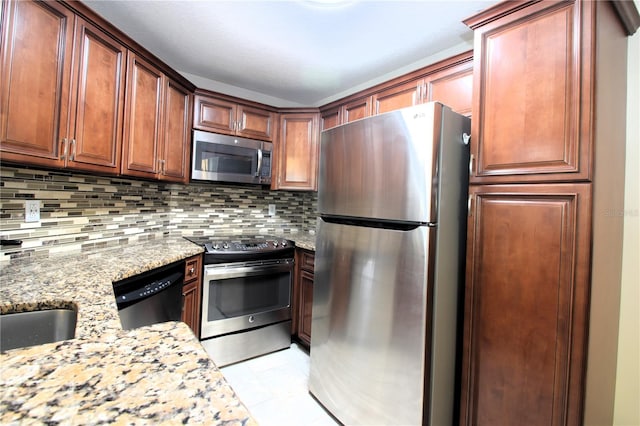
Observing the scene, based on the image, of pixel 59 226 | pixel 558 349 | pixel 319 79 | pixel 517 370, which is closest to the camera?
pixel 558 349

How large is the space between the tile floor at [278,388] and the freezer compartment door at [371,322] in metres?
0.10

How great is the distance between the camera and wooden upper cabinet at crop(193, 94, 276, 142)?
2367mm

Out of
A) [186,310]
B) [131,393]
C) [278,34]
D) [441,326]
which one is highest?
[278,34]

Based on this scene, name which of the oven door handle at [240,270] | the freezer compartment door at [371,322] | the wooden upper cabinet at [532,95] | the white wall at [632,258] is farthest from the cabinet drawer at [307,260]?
the white wall at [632,258]

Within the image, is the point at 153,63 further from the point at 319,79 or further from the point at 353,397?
the point at 353,397

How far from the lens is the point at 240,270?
221cm

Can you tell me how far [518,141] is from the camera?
1.20 metres

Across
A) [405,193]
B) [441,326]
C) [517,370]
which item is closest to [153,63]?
[405,193]

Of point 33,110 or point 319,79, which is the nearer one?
point 33,110

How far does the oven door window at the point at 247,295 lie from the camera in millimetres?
2135

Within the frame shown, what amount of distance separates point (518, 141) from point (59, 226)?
241cm

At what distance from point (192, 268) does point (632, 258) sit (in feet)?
7.95

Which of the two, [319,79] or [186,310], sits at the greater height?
[319,79]

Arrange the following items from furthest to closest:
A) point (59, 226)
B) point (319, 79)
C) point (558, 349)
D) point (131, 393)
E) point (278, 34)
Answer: point (319, 79) < point (278, 34) < point (59, 226) < point (558, 349) < point (131, 393)
